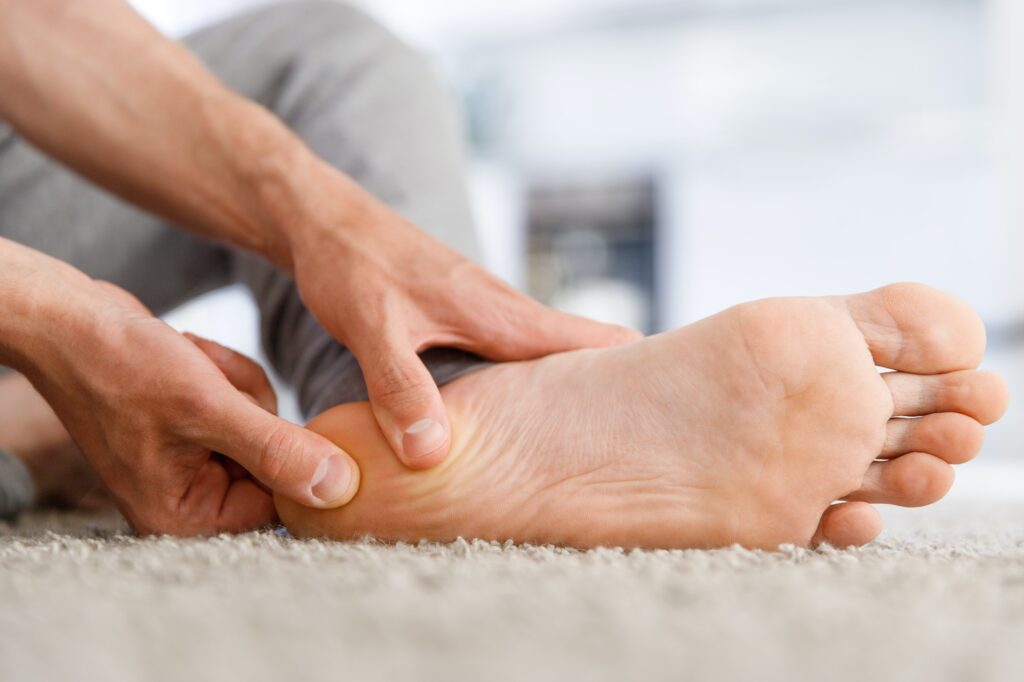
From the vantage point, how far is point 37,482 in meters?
0.80

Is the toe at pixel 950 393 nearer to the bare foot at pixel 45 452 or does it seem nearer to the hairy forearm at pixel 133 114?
the hairy forearm at pixel 133 114

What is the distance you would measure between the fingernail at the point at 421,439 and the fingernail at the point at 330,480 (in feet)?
0.13

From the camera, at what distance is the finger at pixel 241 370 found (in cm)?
59

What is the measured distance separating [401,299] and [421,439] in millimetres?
107

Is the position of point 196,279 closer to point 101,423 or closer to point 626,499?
point 101,423

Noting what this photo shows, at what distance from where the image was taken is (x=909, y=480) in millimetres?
524

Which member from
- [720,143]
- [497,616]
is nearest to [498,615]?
[497,616]

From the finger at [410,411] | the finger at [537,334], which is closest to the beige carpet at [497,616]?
the finger at [410,411]

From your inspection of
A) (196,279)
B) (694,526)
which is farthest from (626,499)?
(196,279)

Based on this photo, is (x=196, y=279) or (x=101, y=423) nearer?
(x=101, y=423)

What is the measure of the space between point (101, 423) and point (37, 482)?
0.33 meters

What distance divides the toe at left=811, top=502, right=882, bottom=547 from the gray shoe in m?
0.62

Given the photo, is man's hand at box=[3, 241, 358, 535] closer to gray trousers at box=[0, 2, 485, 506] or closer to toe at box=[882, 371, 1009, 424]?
gray trousers at box=[0, 2, 485, 506]

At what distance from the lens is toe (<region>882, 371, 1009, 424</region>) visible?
531 millimetres
